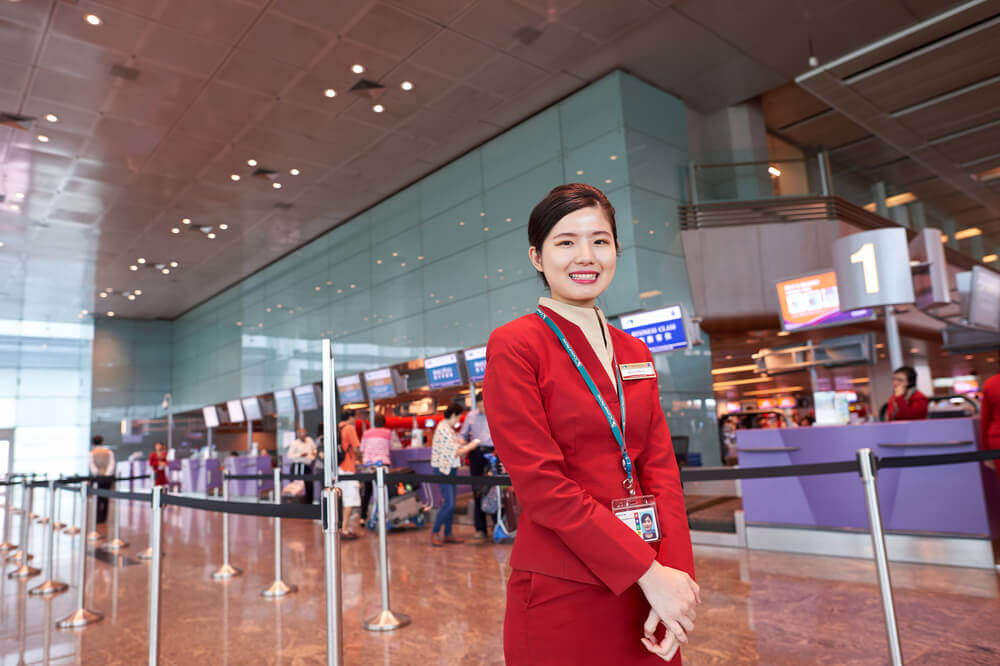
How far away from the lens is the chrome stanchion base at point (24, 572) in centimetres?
605

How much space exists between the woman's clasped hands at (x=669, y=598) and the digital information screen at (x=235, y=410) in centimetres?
1819

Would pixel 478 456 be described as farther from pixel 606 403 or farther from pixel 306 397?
pixel 306 397

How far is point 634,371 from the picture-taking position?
1342mm

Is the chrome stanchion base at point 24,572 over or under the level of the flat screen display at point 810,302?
under

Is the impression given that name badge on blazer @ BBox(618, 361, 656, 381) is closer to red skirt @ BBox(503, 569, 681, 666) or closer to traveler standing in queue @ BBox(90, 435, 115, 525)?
red skirt @ BBox(503, 569, 681, 666)

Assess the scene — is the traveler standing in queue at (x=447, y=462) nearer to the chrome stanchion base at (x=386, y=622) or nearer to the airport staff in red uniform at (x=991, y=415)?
the chrome stanchion base at (x=386, y=622)

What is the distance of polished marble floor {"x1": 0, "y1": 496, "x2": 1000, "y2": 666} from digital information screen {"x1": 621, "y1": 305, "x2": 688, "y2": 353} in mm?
3067

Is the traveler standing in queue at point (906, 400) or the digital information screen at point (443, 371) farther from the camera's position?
the digital information screen at point (443, 371)

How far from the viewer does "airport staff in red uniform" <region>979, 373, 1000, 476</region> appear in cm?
461

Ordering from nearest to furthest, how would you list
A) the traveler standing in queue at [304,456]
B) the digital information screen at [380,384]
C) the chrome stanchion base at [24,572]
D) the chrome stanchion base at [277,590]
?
the chrome stanchion base at [277,590] → the chrome stanchion base at [24,572] → the traveler standing in queue at [304,456] → the digital information screen at [380,384]

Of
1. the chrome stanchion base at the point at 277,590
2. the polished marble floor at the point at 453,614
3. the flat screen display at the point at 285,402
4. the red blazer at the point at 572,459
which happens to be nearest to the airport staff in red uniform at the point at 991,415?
the polished marble floor at the point at 453,614

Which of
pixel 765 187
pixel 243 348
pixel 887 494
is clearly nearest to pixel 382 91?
pixel 765 187

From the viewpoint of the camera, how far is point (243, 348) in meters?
18.2

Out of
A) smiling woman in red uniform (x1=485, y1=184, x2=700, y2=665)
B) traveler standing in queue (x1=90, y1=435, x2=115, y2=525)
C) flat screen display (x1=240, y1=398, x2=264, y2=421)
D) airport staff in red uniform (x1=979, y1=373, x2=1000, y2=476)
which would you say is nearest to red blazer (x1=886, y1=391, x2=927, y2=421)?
airport staff in red uniform (x1=979, y1=373, x2=1000, y2=476)
